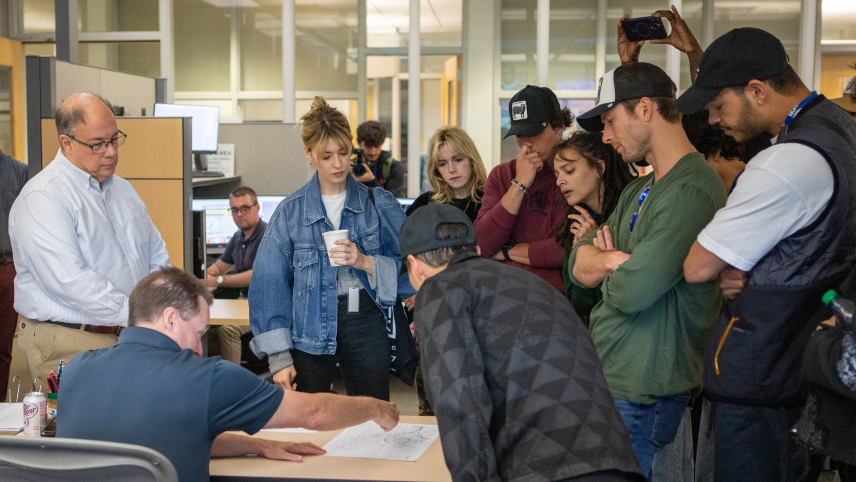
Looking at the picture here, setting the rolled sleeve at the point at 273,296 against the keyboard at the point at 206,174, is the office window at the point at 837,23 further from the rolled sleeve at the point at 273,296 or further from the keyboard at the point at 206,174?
the rolled sleeve at the point at 273,296

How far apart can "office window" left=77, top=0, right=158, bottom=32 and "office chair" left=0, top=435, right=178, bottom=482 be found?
6356mm

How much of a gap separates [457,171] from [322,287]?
3.18 ft

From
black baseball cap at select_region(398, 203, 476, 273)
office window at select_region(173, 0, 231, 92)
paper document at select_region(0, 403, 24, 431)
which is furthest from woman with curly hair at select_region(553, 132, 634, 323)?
office window at select_region(173, 0, 231, 92)

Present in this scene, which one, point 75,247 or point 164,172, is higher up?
point 164,172

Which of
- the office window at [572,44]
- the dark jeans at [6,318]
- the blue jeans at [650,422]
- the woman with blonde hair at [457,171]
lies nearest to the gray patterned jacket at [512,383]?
the blue jeans at [650,422]

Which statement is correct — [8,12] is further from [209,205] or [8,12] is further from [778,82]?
[778,82]

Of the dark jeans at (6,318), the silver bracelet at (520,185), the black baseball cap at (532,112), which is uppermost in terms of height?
the black baseball cap at (532,112)

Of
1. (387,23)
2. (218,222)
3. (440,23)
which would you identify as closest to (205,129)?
(218,222)

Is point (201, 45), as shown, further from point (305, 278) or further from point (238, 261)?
point (305, 278)

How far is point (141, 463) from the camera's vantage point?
120cm

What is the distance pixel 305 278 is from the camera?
229 cm

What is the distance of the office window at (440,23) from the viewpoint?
6766 millimetres

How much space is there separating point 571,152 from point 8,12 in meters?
8.15

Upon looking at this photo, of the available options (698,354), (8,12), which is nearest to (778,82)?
(698,354)
